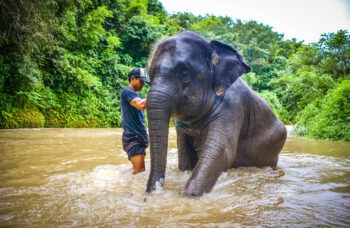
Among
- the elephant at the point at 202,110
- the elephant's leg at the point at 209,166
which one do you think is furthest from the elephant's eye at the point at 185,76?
the elephant's leg at the point at 209,166

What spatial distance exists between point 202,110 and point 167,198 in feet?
3.69

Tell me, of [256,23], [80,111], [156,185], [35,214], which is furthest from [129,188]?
[256,23]

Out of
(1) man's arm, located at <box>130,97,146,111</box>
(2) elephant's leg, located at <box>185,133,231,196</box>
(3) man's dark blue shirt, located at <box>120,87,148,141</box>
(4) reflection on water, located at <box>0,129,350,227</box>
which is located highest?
(1) man's arm, located at <box>130,97,146,111</box>

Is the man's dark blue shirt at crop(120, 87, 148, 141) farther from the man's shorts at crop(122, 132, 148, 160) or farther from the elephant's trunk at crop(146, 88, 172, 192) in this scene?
the elephant's trunk at crop(146, 88, 172, 192)

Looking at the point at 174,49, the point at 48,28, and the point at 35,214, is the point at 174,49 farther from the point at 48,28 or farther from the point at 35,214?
the point at 48,28

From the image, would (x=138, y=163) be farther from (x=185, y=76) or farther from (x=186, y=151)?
(x=185, y=76)

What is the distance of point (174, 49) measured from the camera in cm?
308

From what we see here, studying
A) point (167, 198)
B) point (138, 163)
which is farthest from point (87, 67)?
point (167, 198)

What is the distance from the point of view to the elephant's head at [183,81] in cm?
286

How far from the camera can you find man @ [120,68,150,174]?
13.4 feet

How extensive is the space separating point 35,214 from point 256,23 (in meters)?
45.7

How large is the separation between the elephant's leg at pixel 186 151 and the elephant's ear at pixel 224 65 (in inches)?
38.6

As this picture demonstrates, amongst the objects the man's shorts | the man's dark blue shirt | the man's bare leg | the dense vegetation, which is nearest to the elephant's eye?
the man's dark blue shirt

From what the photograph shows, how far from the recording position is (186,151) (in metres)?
4.11
